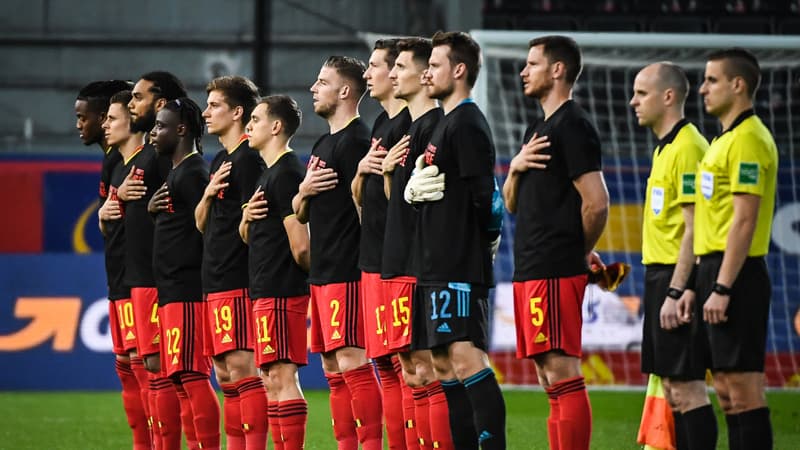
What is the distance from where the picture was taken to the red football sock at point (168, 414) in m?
6.83

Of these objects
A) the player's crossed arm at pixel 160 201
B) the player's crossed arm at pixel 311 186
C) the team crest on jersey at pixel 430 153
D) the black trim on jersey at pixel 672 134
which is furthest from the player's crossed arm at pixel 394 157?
the player's crossed arm at pixel 160 201

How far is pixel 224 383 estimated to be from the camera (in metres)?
6.55

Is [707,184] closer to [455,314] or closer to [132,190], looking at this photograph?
[455,314]

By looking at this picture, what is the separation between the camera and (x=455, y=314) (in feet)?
16.9

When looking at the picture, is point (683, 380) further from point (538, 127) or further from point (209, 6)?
point (209, 6)

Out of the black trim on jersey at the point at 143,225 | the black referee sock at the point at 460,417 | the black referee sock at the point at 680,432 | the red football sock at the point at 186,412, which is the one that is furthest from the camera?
A: the black trim on jersey at the point at 143,225

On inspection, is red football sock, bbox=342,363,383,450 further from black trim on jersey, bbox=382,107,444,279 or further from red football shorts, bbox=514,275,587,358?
red football shorts, bbox=514,275,587,358

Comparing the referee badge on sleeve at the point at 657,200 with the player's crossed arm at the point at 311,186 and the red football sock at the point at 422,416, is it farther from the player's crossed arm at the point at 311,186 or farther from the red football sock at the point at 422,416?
the player's crossed arm at the point at 311,186

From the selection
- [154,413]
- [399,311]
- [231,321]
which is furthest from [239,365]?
[399,311]

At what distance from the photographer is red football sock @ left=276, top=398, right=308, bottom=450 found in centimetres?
618

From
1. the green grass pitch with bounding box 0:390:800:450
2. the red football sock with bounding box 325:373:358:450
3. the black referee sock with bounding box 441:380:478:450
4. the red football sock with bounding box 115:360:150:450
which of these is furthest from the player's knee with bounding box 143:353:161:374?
the black referee sock with bounding box 441:380:478:450

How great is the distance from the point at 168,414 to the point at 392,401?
1396mm

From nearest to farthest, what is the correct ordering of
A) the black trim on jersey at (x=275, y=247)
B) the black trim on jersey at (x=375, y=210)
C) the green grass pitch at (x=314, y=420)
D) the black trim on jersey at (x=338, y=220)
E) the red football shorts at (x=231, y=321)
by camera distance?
the black trim on jersey at (x=375, y=210), the black trim on jersey at (x=338, y=220), the black trim on jersey at (x=275, y=247), the red football shorts at (x=231, y=321), the green grass pitch at (x=314, y=420)

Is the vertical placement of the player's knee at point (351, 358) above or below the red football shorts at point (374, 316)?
below
